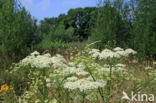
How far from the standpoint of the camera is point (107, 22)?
28.8ft

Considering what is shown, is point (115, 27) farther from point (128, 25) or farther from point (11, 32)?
point (11, 32)

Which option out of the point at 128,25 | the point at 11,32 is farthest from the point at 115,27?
the point at 11,32

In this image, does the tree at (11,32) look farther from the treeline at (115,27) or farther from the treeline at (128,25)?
the treeline at (128,25)

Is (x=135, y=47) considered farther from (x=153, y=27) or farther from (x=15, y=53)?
(x=15, y=53)

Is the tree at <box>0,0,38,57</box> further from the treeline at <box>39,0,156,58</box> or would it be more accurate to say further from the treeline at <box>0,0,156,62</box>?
the treeline at <box>39,0,156,58</box>

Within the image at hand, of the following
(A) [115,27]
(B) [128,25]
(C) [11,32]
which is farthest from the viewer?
(B) [128,25]

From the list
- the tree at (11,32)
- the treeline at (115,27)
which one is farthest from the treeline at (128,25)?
the tree at (11,32)

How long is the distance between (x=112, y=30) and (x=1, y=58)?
17.8 feet

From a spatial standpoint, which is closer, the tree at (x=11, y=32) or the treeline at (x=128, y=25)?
the treeline at (x=128, y=25)

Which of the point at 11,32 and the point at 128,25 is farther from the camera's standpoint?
the point at 128,25

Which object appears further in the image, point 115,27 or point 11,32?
point 115,27

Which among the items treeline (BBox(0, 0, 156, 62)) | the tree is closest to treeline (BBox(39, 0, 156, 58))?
treeline (BBox(0, 0, 156, 62))

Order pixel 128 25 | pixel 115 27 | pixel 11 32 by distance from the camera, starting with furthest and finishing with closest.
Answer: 1. pixel 128 25
2. pixel 115 27
3. pixel 11 32

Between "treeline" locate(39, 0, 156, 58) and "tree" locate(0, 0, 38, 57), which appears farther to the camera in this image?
"tree" locate(0, 0, 38, 57)
